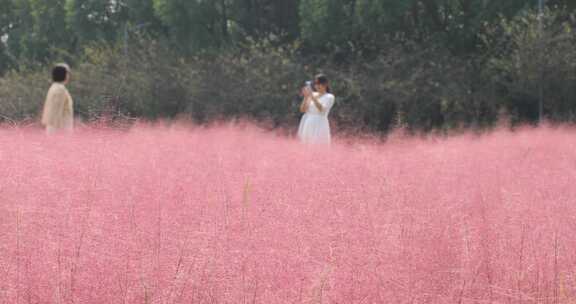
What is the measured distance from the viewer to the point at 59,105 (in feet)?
33.3

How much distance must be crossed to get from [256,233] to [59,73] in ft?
22.9

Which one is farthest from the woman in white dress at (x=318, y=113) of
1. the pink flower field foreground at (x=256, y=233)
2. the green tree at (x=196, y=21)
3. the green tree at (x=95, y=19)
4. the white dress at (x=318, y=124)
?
the green tree at (x=95, y=19)

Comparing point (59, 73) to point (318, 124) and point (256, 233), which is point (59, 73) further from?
point (256, 233)

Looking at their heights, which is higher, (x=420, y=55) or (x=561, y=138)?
(x=420, y=55)

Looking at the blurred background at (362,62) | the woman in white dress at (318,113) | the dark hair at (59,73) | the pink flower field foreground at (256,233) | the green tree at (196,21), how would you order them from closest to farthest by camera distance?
1. the pink flower field foreground at (256,233)
2. the dark hair at (59,73)
3. the woman in white dress at (318,113)
4. the blurred background at (362,62)
5. the green tree at (196,21)

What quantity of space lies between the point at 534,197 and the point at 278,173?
183cm

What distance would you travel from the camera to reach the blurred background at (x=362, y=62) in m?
25.2

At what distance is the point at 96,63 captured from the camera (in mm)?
30844

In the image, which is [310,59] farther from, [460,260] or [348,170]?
[460,260]

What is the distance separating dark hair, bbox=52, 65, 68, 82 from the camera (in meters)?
10.1

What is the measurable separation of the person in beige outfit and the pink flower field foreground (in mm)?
4425

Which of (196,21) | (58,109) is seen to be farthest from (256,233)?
(196,21)

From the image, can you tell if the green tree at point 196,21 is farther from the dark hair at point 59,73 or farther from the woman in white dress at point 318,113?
the dark hair at point 59,73

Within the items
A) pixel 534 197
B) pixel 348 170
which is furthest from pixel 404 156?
pixel 534 197
